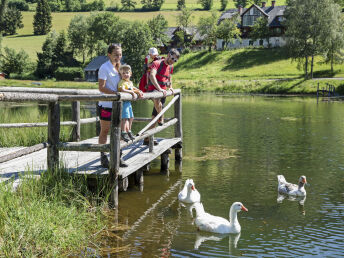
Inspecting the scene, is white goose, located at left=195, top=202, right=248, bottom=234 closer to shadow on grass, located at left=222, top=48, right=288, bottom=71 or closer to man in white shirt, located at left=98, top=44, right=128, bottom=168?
man in white shirt, located at left=98, top=44, right=128, bottom=168

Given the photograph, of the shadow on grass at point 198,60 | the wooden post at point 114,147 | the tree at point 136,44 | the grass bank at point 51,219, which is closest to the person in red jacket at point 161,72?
the wooden post at point 114,147

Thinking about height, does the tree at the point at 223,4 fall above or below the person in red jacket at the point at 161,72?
above

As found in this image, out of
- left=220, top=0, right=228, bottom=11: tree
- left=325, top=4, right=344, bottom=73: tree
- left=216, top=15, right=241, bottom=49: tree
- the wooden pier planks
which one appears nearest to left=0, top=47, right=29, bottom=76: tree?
left=216, top=15, right=241, bottom=49: tree

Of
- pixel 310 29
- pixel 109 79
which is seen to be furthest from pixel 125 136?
pixel 310 29

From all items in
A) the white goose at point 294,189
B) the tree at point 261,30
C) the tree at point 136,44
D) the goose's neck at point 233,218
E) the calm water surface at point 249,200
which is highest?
the tree at point 261,30

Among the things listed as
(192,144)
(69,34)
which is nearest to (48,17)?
(69,34)

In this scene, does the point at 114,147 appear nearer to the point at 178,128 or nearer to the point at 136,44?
the point at 178,128

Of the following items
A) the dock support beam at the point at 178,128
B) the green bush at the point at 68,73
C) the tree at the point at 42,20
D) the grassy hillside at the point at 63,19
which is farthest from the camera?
the tree at the point at 42,20

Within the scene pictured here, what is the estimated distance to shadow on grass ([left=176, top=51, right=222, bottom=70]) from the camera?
8794 cm

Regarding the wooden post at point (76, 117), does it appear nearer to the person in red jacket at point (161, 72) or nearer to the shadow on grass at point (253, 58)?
the person in red jacket at point (161, 72)

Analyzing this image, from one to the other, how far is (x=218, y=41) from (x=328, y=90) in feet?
169

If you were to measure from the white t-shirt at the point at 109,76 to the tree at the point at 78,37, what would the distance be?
9871 centimetres

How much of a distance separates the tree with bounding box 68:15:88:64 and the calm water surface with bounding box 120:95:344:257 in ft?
291

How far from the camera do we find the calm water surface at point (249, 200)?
7.76m
